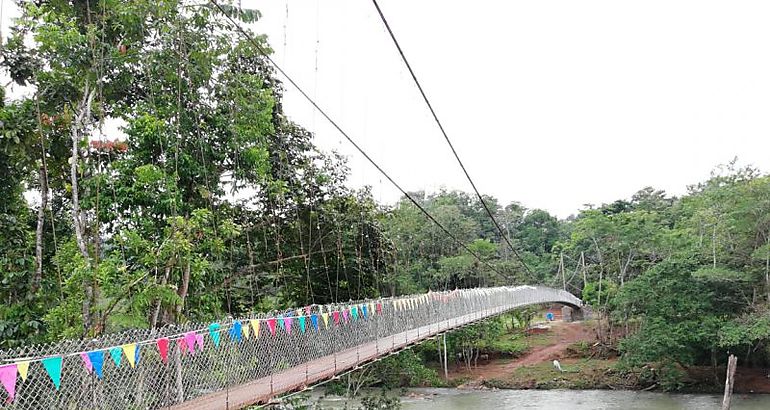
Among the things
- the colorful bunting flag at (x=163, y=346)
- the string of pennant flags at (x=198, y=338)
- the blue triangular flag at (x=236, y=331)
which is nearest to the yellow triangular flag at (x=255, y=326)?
the string of pennant flags at (x=198, y=338)

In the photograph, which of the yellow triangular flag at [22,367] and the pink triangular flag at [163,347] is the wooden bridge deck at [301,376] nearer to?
the pink triangular flag at [163,347]

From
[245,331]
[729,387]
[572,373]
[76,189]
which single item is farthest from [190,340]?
[572,373]

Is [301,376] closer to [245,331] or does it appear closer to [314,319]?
[314,319]

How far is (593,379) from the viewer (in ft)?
52.4

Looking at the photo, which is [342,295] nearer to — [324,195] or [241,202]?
[324,195]

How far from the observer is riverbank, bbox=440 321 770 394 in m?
14.6

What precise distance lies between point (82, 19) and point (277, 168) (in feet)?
10.3

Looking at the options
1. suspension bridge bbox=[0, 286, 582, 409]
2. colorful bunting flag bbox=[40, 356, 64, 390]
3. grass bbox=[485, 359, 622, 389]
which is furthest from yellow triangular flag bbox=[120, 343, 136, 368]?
grass bbox=[485, 359, 622, 389]

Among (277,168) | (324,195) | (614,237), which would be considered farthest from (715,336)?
(277,168)

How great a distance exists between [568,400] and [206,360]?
1232 centimetres

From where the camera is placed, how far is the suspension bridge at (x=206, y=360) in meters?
2.54

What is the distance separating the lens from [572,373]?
16.6 m

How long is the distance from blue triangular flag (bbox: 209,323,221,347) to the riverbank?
542 inches

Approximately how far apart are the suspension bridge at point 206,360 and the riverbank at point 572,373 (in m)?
10.8
